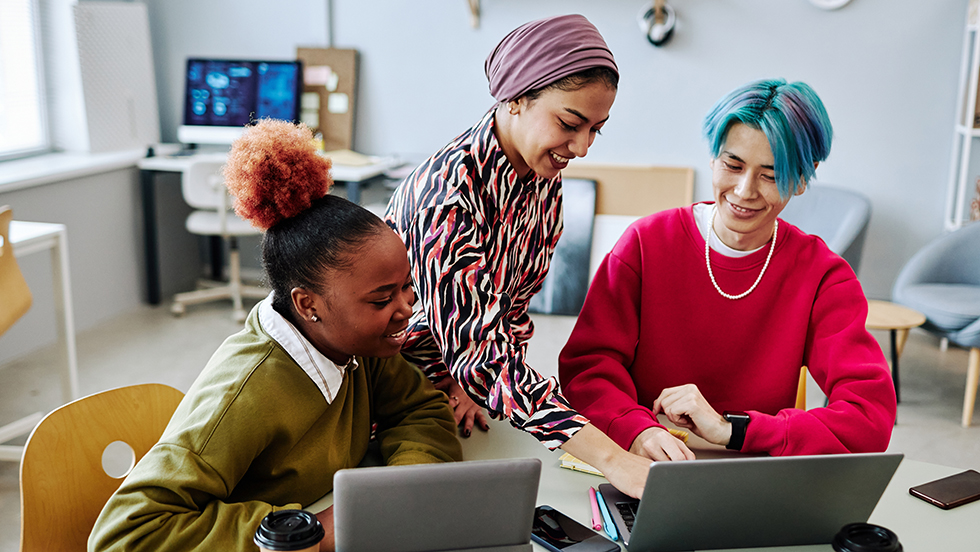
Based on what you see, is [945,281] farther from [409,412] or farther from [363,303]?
[363,303]

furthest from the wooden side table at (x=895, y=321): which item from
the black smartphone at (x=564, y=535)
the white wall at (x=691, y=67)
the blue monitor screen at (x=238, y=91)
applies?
the blue monitor screen at (x=238, y=91)

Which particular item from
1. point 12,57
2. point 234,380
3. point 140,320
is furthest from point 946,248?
point 12,57

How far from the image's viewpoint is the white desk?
2527 mm

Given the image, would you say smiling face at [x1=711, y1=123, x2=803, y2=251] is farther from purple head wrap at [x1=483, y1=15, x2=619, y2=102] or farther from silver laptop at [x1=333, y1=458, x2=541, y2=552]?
silver laptop at [x1=333, y1=458, x2=541, y2=552]

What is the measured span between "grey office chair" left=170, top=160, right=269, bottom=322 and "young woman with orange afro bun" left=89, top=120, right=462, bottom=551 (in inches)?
103

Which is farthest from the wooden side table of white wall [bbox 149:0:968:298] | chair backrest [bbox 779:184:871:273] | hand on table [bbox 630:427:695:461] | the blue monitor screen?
the blue monitor screen

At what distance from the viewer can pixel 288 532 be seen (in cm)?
78

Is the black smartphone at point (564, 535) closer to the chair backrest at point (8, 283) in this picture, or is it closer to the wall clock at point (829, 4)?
the chair backrest at point (8, 283)

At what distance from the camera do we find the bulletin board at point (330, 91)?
172 inches

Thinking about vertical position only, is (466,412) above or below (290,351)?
below

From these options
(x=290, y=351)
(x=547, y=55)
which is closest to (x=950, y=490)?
(x=547, y=55)

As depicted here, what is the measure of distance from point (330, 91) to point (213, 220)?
3.28 feet

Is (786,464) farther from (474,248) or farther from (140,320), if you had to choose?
(140,320)

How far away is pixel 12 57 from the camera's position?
12.4 ft
